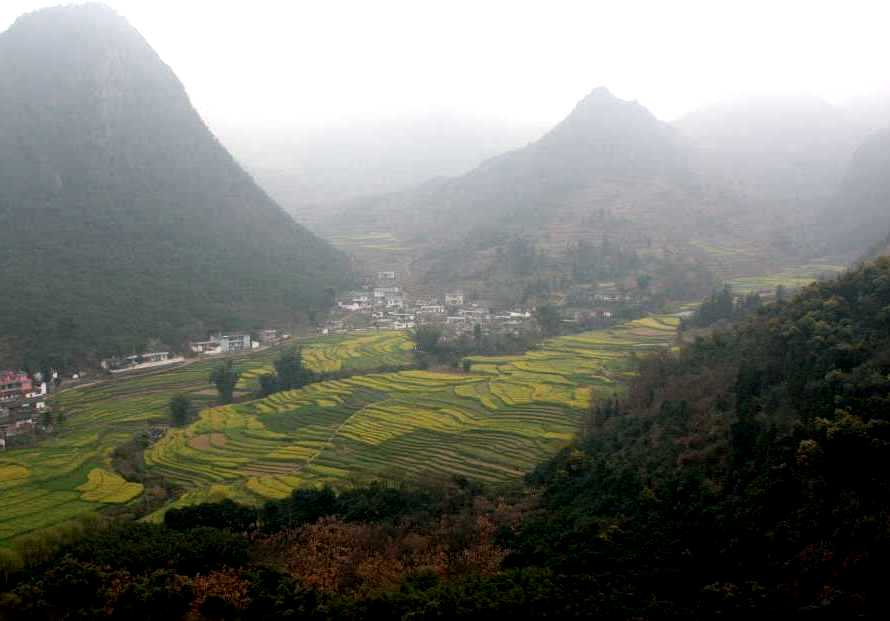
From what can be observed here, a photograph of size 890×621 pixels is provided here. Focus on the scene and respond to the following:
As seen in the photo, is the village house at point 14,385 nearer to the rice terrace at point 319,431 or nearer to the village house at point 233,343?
the rice terrace at point 319,431

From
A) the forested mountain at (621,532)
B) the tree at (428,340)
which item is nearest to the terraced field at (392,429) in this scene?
the forested mountain at (621,532)

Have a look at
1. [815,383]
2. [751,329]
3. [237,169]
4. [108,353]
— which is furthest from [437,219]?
[815,383]

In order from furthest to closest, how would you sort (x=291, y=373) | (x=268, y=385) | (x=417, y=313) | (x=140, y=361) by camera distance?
(x=417, y=313)
(x=140, y=361)
(x=291, y=373)
(x=268, y=385)

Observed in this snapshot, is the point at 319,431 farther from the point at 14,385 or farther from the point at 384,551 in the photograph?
the point at 14,385

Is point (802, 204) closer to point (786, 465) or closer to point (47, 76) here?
point (786, 465)

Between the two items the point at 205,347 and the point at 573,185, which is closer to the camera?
the point at 205,347

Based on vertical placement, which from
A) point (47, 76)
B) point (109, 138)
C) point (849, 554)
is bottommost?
point (849, 554)

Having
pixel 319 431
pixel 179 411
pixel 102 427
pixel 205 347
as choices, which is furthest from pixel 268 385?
pixel 205 347
